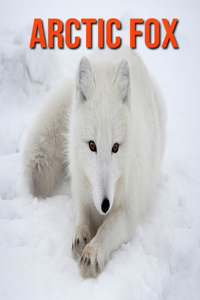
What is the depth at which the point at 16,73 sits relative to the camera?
5281mm

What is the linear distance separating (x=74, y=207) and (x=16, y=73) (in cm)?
331

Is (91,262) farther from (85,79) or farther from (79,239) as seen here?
(85,79)

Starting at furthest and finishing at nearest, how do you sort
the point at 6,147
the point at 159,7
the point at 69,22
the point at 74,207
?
the point at 159,7 < the point at 69,22 < the point at 6,147 < the point at 74,207

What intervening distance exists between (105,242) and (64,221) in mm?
635

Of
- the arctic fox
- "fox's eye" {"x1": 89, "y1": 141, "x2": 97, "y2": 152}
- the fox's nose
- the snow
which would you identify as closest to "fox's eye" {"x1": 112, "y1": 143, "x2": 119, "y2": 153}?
the arctic fox

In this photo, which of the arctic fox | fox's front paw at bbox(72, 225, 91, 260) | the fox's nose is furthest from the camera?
fox's front paw at bbox(72, 225, 91, 260)

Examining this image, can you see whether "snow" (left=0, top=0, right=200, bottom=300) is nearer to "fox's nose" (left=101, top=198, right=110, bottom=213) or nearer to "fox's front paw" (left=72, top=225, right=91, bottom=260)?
"fox's front paw" (left=72, top=225, right=91, bottom=260)

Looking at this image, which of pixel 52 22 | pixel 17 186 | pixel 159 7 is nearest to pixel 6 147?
pixel 17 186

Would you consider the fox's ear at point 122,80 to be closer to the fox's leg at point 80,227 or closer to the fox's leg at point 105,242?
the fox's leg at point 80,227

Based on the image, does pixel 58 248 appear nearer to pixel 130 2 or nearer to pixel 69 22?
pixel 69 22

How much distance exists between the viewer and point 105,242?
2.32 m

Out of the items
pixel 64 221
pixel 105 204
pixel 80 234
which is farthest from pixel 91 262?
pixel 64 221

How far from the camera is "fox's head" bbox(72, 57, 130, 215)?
214 centimetres

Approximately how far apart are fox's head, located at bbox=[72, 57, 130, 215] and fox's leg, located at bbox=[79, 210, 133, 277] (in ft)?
1.14
